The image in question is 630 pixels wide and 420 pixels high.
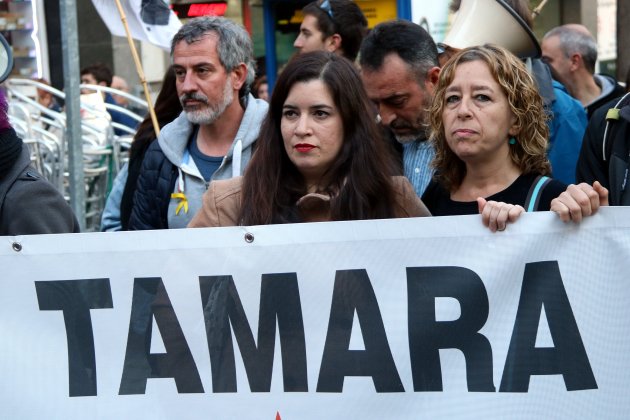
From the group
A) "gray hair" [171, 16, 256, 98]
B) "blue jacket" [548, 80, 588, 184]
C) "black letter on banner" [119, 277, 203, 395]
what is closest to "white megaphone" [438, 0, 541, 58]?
"blue jacket" [548, 80, 588, 184]

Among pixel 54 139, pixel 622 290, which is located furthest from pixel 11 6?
pixel 622 290

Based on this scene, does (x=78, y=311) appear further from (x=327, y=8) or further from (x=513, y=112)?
(x=327, y=8)

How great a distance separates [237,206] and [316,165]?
26 cm

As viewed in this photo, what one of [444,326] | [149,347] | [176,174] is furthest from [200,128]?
[444,326]

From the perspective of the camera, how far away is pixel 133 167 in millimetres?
5590

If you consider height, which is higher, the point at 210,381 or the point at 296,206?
the point at 296,206

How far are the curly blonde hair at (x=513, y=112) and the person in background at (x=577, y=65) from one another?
411 centimetres

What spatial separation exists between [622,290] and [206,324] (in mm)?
1114

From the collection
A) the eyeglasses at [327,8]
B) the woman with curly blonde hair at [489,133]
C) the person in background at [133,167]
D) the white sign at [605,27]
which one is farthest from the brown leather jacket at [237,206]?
the white sign at [605,27]

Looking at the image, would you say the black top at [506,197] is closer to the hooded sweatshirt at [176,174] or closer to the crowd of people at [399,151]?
the crowd of people at [399,151]

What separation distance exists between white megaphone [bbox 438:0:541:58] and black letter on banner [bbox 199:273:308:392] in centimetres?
215

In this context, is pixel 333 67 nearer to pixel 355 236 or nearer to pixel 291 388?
pixel 355 236

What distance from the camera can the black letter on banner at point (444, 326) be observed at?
327 centimetres

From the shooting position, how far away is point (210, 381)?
3.37 meters
